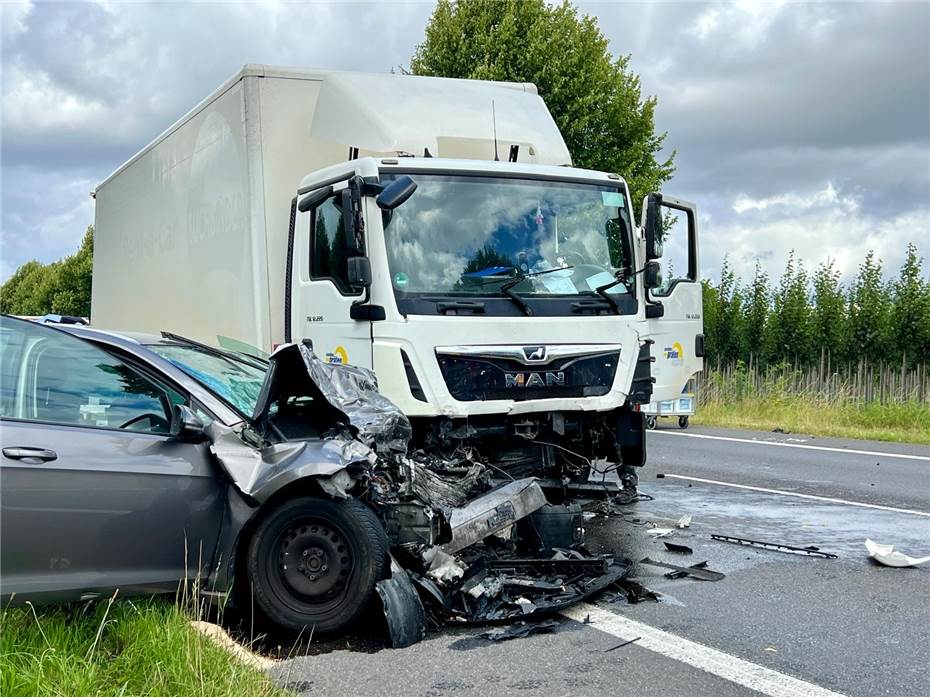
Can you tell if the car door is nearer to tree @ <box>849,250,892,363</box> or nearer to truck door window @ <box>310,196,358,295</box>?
truck door window @ <box>310,196,358,295</box>

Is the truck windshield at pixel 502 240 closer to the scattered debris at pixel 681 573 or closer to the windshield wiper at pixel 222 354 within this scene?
the windshield wiper at pixel 222 354

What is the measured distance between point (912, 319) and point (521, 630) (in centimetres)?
1932

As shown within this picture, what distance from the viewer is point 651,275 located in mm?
8086

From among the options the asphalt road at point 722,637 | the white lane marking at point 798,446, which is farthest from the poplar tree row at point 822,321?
the asphalt road at point 722,637

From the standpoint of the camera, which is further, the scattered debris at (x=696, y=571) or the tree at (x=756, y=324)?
the tree at (x=756, y=324)

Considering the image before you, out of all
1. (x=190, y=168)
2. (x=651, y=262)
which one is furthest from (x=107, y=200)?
(x=651, y=262)

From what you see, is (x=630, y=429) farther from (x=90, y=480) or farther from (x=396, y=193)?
(x=90, y=480)

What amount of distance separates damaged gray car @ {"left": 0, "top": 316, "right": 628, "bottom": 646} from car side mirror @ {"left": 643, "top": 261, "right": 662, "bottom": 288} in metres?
2.93

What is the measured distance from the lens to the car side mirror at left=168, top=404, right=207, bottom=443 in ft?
16.2

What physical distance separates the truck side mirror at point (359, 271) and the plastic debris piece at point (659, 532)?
297cm

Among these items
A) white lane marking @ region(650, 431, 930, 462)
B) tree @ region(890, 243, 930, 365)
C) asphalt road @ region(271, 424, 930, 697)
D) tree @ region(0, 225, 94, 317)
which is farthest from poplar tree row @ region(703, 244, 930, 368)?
tree @ region(0, 225, 94, 317)

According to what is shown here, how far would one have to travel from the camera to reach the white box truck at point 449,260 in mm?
7141

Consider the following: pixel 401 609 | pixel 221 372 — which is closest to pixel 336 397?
pixel 221 372

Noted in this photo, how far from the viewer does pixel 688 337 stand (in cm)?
878
